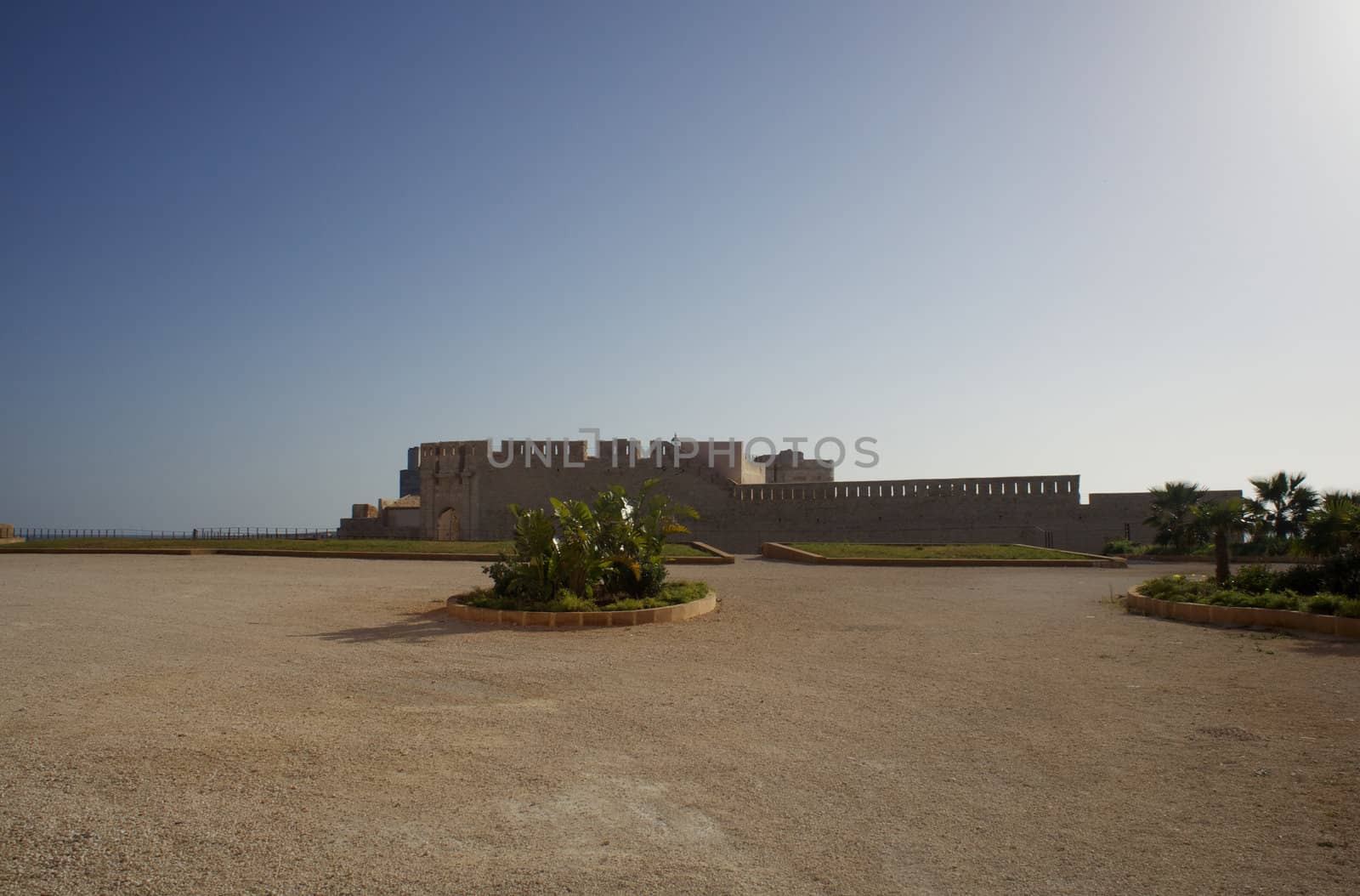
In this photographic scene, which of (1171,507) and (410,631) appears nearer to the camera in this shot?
(410,631)

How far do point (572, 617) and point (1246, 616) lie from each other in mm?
6580

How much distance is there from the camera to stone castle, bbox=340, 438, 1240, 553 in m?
25.5

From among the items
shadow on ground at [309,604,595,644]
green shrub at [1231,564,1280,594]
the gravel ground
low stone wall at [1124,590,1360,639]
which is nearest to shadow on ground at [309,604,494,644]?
shadow on ground at [309,604,595,644]

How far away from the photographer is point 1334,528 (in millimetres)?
9484

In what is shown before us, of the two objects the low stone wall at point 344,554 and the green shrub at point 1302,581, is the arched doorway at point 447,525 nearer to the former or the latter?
the low stone wall at point 344,554

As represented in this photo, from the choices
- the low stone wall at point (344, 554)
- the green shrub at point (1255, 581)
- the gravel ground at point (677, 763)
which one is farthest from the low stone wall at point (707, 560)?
the gravel ground at point (677, 763)

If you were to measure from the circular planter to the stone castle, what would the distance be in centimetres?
1883

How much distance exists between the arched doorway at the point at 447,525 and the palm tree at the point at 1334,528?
2865cm

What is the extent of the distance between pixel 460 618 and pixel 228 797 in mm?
5898

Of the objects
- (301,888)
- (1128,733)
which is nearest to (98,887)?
(301,888)

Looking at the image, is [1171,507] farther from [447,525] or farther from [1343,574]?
[447,525]

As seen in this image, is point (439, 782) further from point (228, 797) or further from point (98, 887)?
point (98, 887)

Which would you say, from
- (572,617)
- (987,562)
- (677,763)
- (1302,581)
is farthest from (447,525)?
(677,763)

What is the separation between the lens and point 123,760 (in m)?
3.91
